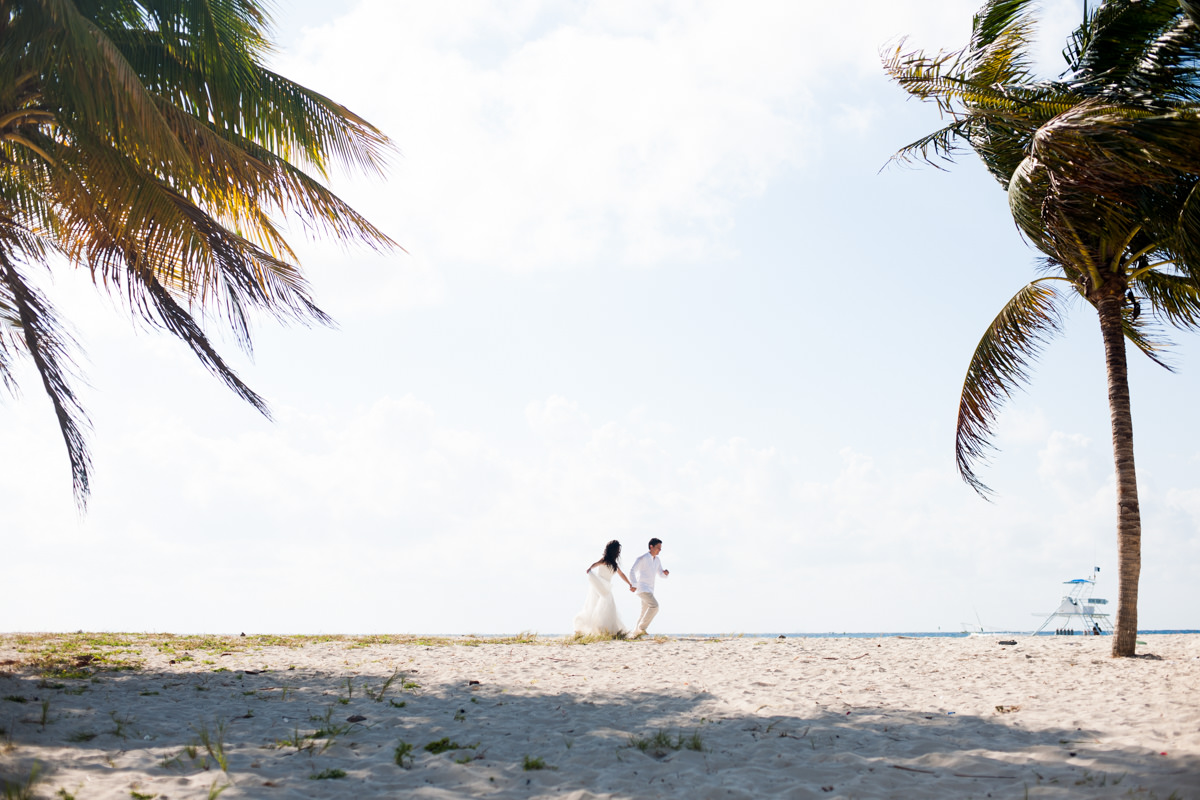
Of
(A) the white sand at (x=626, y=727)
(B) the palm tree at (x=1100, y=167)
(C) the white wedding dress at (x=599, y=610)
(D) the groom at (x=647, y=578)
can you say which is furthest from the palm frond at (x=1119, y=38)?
Result: (C) the white wedding dress at (x=599, y=610)

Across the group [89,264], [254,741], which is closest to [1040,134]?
[254,741]

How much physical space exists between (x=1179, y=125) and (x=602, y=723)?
8.40 metres

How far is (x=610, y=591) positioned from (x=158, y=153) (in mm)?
9952

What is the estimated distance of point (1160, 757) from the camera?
5254 millimetres

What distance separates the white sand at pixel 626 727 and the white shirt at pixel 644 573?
13.1ft

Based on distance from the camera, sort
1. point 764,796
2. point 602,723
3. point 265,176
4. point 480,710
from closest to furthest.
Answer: point 764,796, point 602,723, point 480,710, point 265,176

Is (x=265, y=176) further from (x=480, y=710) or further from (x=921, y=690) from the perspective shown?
(x=921, y=690)

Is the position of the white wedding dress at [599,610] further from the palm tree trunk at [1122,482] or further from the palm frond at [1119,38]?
the palm frond at [1119,38]

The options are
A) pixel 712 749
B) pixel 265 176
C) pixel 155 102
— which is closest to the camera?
pixel 712 749

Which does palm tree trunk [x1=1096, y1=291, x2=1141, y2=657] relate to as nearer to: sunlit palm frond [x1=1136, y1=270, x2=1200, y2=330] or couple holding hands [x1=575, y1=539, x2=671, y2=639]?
sunlit palm frond [x1=1136, y1=270, x2=1200, y2=330]

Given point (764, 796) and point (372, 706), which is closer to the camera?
point (764, 796)

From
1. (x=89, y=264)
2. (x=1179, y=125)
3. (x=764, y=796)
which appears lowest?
(x=764, y=796)

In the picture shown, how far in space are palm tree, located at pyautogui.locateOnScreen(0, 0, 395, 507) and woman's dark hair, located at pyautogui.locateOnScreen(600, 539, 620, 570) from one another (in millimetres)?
6826

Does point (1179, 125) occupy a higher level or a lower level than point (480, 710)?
higher
